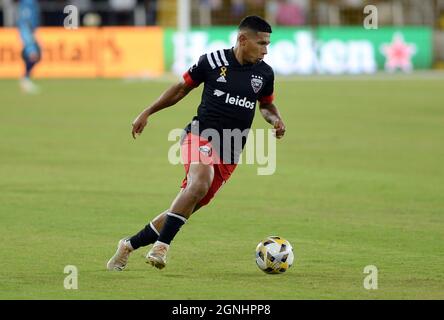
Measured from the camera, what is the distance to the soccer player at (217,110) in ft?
31.5

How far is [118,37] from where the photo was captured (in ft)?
120

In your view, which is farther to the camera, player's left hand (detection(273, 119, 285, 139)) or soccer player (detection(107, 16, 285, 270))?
player's left hand (detection(273, 119, 285, 139))

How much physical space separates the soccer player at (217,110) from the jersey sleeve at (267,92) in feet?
0.05

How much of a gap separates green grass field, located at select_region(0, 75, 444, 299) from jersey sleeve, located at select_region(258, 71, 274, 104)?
144cm

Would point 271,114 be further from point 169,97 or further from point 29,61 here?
point 29,61

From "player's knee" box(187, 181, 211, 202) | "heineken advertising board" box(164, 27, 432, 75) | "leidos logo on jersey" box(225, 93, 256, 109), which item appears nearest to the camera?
"player's knee" box(187, 181, 211, 202)

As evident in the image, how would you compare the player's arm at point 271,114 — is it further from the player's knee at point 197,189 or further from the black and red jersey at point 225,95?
the player's knee at point 197,189

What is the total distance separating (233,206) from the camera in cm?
1391

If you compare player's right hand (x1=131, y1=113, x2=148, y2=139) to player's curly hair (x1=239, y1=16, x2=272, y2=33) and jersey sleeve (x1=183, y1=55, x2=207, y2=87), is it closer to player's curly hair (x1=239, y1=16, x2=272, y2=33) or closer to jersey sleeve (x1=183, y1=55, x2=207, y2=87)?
jersey sleeve (x1=183, y1=55, x2=207, y2=87)

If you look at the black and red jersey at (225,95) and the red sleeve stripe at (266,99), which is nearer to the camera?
the black and red jersey at (225,95)

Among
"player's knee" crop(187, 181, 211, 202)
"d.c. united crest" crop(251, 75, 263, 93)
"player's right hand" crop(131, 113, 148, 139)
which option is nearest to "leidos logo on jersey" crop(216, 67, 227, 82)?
"d.c. united crest" crop(251, 75, 263, 93)

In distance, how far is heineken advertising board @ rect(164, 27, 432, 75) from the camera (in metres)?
37.5

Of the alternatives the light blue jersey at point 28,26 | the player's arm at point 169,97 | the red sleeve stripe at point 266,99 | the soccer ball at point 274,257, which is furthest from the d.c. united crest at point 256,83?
the light blue jersey at point 28,26
